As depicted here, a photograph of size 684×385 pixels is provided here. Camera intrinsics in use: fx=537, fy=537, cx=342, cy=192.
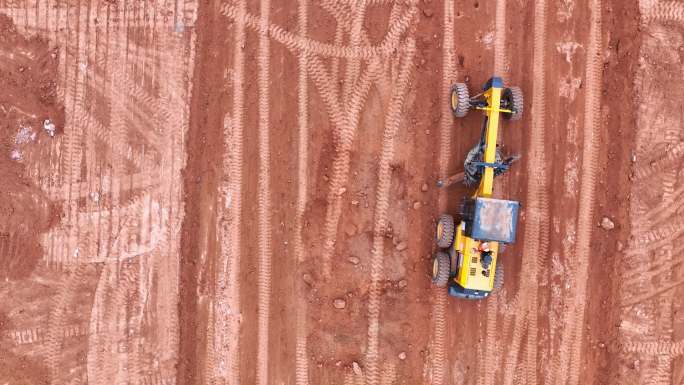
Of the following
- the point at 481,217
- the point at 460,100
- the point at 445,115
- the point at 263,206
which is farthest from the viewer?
the point at 263,206

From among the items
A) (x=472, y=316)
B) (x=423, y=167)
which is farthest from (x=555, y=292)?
(x=423, y=167)

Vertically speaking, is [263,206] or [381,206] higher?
[381,206]

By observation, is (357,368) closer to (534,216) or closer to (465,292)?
(465,292)

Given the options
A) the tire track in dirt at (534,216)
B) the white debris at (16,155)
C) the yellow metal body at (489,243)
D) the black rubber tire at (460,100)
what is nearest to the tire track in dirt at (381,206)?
the black rubber tire at (460,100)

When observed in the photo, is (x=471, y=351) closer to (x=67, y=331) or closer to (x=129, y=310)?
(x=129, y=310)

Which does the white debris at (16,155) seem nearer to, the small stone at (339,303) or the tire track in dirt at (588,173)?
the small stone at (339,303)

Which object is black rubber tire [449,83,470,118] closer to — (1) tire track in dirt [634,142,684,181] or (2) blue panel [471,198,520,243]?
(2) blue panel [471,198,520,243]

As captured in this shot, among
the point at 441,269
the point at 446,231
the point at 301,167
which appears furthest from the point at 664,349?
the point at 301,167
